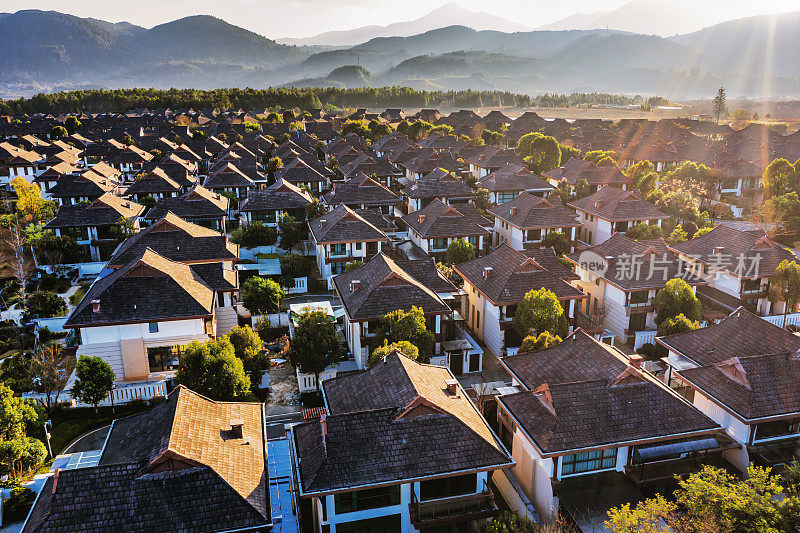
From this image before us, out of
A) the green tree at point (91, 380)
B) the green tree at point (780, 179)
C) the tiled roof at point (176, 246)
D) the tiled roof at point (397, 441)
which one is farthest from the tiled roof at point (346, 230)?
the green tree at point (780, 179)

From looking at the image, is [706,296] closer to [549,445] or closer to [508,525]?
[549,445]

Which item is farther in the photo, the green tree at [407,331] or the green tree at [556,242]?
the green tree at [556,242]

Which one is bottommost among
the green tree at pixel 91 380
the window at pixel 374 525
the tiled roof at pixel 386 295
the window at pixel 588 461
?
the window at pixel 374 525

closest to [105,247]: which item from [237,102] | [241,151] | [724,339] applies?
[241,151]

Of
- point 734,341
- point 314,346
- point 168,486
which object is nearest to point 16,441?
point 168,486

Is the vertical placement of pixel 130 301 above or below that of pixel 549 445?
above

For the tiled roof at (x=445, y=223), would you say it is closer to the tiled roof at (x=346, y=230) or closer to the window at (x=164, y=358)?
the tiled roof at (x=346, y=230)

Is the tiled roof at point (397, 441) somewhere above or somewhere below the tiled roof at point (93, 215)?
below
